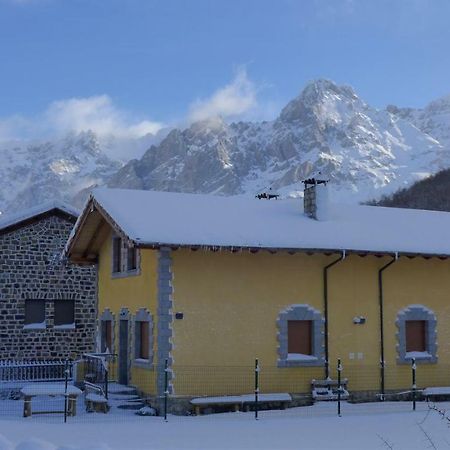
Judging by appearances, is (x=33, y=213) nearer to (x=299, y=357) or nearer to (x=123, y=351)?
(x=123, y=351)

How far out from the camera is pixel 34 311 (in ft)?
80.8

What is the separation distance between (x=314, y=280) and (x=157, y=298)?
13.4 feet

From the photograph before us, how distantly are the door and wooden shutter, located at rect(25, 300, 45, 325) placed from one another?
19.3ft

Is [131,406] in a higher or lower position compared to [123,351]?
lower

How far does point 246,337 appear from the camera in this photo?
1741cm

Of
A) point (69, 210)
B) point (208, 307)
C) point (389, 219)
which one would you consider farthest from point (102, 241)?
point (389, 219)

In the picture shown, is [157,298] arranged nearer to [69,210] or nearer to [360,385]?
[360,385]

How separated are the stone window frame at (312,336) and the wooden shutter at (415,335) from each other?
2.61m

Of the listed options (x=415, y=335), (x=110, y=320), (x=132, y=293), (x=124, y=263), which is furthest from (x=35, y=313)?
(x=415, y=335)

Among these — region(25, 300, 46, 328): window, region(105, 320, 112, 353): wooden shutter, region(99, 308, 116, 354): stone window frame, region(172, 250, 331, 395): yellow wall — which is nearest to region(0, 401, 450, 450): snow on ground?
region(172, 250, 331, 395): yellow wall

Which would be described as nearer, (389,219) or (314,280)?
(314,280)

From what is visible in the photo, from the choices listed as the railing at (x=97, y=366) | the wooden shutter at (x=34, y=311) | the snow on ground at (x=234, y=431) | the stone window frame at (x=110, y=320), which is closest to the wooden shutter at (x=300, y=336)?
the snow on ground at (x=234, y=431)

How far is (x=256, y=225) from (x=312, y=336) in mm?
3051

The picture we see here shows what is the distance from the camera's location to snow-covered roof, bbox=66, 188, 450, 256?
16.7 meters
